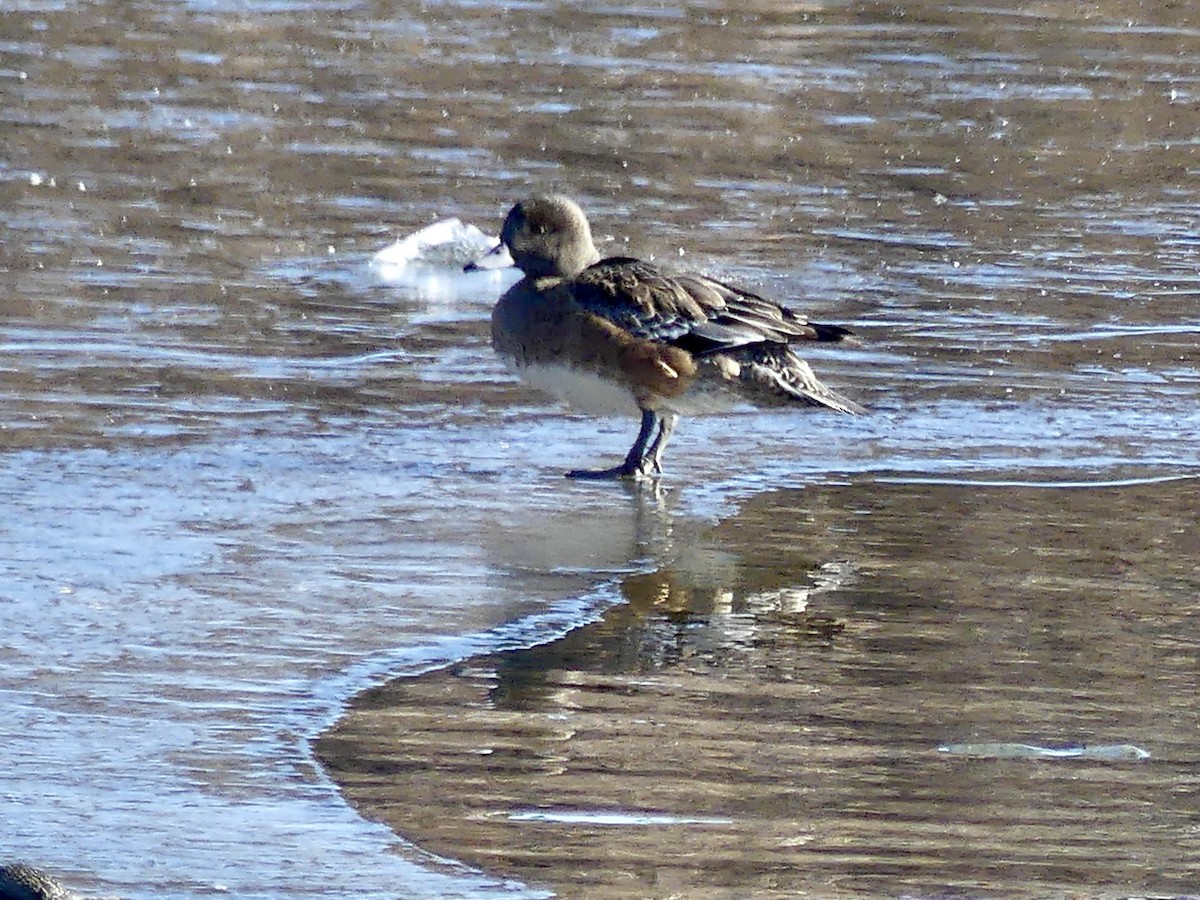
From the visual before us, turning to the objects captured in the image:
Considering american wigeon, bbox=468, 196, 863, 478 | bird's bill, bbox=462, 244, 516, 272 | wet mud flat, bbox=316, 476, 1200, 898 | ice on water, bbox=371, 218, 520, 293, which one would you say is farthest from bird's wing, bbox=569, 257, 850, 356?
ice on water, bbox=371, 218, 520, 293

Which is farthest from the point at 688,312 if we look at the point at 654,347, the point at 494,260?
the point at 494,260

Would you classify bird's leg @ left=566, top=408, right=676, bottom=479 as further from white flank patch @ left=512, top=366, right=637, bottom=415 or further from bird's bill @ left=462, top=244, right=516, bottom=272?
bird's bill @ left=462, top=244, right=516, bottom=272

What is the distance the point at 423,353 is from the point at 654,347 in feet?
4.31

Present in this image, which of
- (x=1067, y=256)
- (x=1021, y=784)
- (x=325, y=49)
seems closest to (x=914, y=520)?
(x=1021, y=784)

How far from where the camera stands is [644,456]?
6.69 meters

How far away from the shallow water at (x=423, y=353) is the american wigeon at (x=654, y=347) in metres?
0.19

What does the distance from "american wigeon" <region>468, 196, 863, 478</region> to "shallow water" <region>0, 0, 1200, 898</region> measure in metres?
0.19

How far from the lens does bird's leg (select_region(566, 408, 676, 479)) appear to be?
660cm

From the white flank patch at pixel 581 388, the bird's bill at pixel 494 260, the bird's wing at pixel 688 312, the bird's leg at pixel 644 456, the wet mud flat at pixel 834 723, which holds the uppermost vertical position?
the bird's bill at pixel 494 260

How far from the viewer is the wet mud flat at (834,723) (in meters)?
3.92

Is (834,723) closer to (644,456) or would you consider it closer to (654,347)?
(644,456)

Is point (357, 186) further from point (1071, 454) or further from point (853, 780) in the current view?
point (853, 780)

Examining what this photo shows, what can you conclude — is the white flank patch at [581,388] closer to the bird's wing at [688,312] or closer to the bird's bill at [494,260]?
the bird's wing at [688,312]

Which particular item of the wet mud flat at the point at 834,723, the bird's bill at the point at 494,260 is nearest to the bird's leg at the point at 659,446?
the wet mud flat at the point at 834,723
